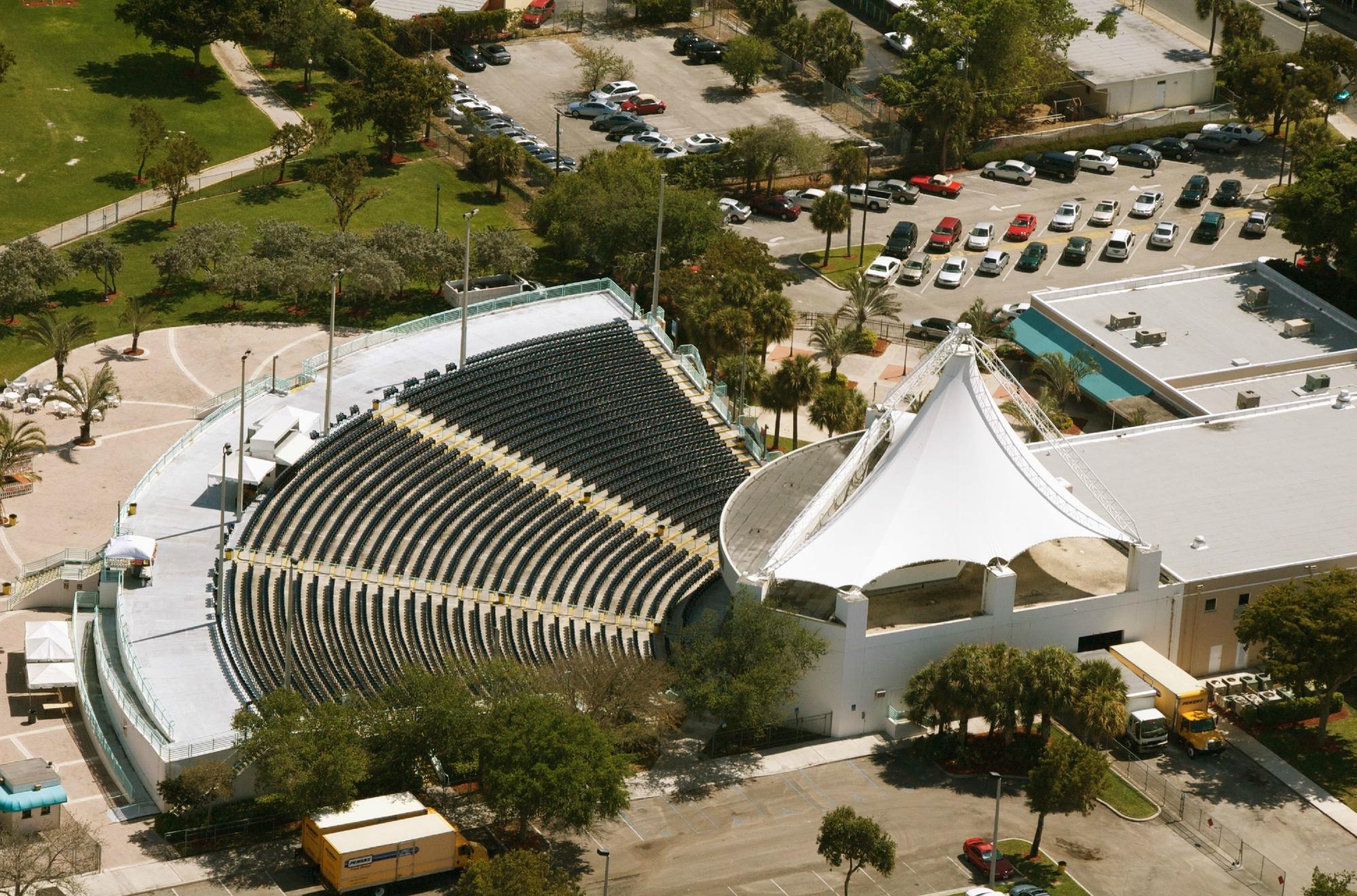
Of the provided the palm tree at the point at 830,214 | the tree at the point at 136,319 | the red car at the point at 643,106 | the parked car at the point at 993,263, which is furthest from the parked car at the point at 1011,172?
the tree at the point at 136,319

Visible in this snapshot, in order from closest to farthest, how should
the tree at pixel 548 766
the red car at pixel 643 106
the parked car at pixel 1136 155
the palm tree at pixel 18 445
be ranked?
the tree at pixel 548 766 → the palm tree at pixel 18 445 → the parked car at pixel 1136 155 → the red car at pixel 643 106

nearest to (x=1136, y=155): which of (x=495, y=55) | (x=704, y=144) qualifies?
(x=704, y=144)

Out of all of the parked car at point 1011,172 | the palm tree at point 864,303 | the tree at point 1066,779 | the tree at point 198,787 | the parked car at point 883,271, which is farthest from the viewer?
the parked car at point 1011,172

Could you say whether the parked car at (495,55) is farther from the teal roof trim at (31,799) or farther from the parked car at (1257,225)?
the teal roof trim at (31,799)

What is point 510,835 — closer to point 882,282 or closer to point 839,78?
point 882,282

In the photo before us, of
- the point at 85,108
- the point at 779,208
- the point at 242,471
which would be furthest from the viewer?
the point at 85,108

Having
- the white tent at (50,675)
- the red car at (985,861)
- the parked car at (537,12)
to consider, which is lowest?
the red car at (985,861)

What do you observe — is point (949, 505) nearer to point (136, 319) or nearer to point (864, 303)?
point (864, 303)

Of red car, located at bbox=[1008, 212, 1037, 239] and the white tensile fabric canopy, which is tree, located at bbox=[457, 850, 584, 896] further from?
red car, located at bbox=[1008, 212, 1037, 239]
